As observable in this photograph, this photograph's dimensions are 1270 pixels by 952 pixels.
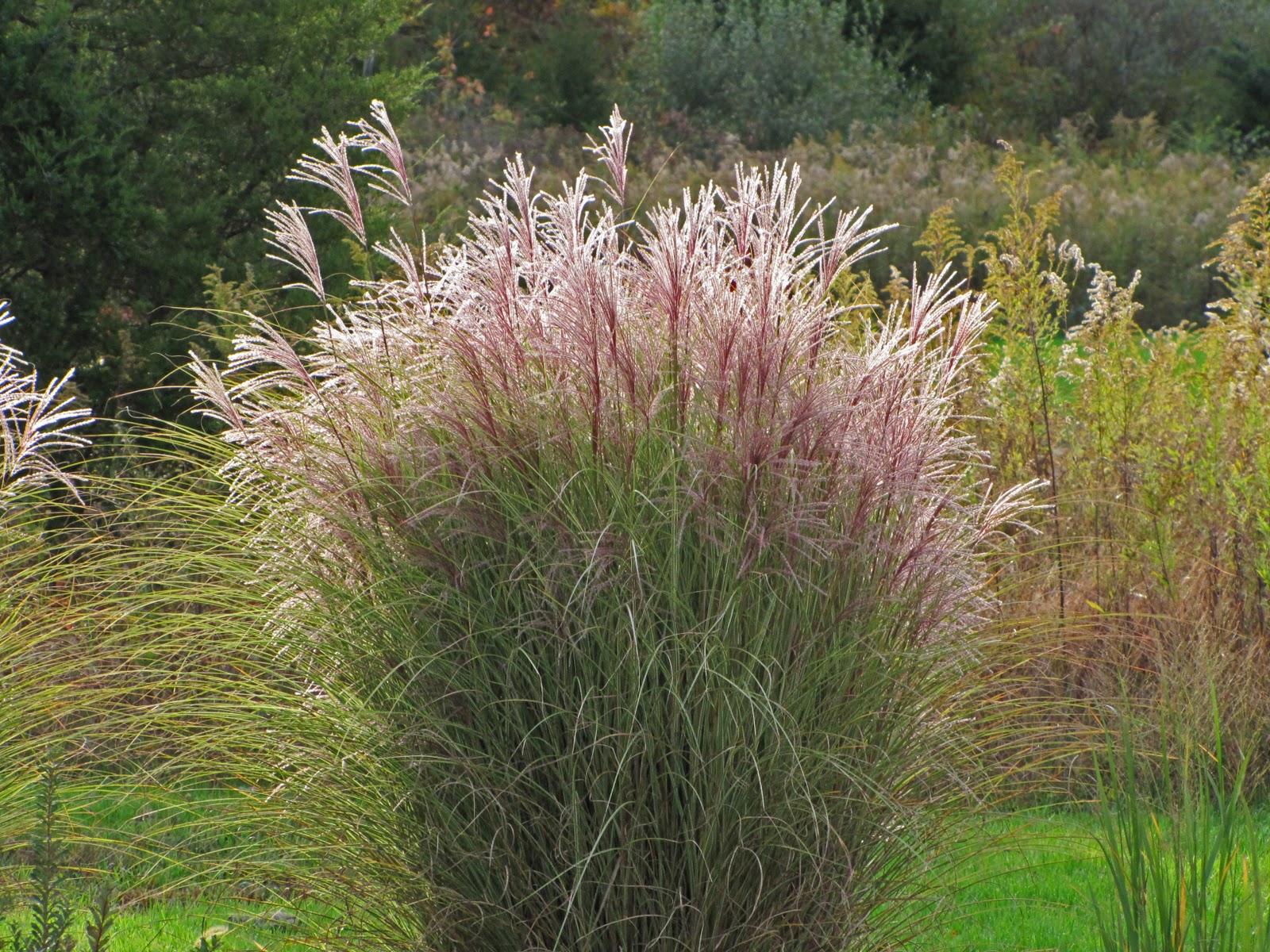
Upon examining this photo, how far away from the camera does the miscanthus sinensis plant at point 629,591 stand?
258cm

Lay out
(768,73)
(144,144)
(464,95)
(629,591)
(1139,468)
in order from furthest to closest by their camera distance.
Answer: (464,95), (768,73), (144,144), (1139,468), (629,591)

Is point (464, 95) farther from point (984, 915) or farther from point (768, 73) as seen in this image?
point (984, 915)

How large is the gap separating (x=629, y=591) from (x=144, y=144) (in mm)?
6558

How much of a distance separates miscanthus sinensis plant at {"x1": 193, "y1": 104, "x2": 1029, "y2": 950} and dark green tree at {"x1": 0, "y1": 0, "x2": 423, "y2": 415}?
4.28m

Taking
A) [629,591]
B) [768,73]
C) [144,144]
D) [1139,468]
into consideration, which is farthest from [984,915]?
[768,73]

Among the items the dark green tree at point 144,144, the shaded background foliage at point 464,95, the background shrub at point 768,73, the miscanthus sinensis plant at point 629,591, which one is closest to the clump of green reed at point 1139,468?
the miscanthus sinensis plant at point 629,591

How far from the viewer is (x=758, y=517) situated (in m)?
2.67

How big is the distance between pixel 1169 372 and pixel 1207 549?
1.15 m

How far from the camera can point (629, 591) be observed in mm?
2602

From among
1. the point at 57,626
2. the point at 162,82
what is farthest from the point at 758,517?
the point at 162,82

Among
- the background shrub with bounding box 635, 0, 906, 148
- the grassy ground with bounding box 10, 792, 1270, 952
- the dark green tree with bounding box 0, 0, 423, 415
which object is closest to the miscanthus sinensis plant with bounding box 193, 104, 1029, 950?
the grassy ground with bounding box 10, 792, 1270, 952

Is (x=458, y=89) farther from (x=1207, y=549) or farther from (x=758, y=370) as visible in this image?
(x=758, y=370)

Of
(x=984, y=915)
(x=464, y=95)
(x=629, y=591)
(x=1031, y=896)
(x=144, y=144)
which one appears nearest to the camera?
(x=629, y=591)

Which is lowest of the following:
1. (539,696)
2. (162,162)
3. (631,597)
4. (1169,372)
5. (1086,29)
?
(539,696)
